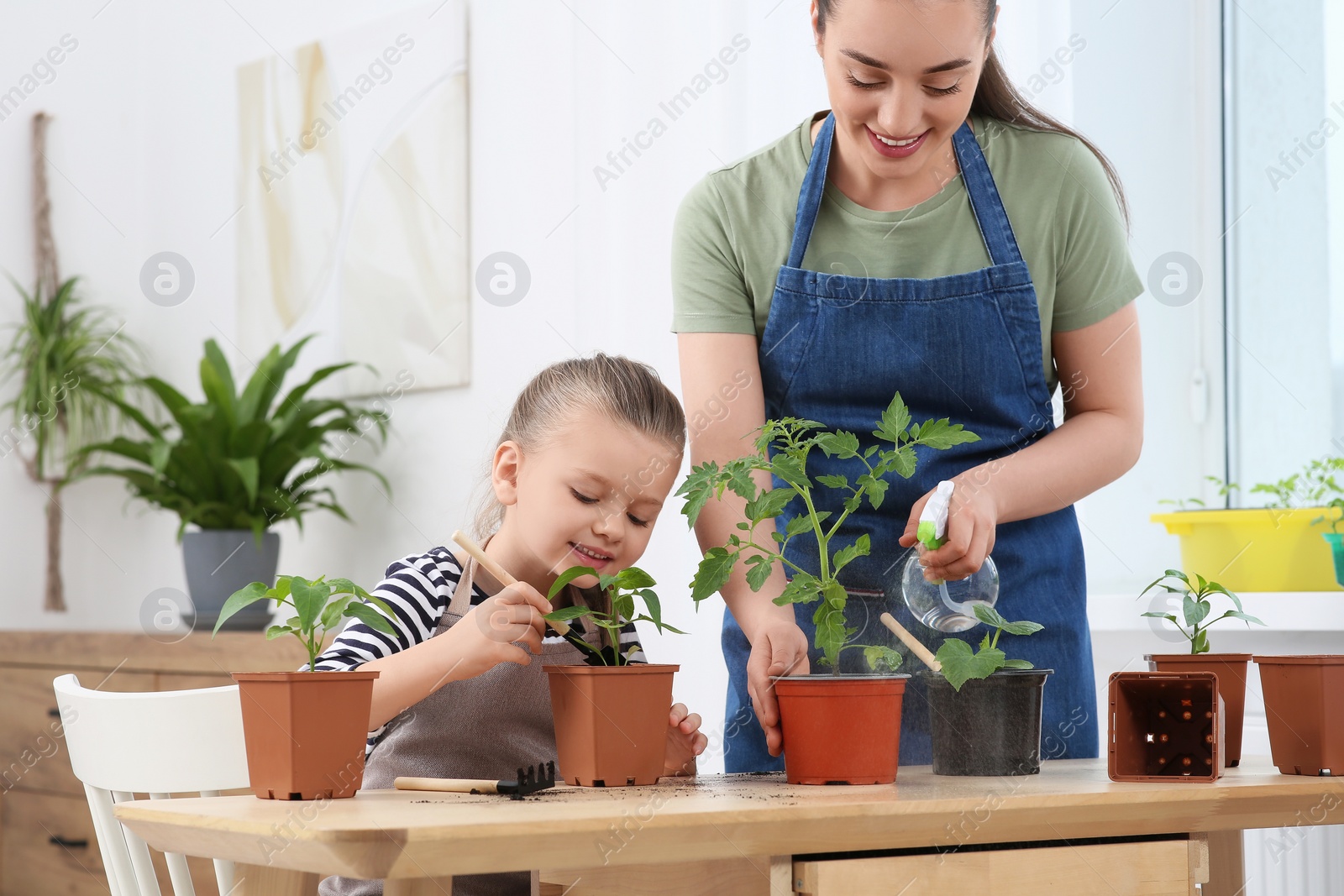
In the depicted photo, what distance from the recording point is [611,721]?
93cm

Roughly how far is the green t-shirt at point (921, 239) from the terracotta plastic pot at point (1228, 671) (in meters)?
0.35

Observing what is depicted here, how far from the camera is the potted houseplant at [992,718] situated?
3.32 feet

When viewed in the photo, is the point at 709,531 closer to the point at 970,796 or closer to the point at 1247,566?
the point at 970,796

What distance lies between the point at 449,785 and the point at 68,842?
8.38 feet

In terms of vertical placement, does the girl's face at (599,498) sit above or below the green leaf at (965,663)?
above

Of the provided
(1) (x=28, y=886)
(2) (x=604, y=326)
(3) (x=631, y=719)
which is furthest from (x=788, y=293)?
(1) (x=28, y=886)

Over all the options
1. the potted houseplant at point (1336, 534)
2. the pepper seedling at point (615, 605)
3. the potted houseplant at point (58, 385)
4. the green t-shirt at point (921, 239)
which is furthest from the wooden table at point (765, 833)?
the potted houseplant at point (58, 385)

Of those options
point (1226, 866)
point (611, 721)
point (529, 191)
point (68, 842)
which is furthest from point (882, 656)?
point (68, 842)

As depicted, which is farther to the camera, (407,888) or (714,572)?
(714,572)

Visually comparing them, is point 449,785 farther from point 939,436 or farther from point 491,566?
point 939,436

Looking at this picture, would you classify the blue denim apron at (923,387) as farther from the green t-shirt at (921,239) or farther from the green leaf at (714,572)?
the green leaf at (714,572)

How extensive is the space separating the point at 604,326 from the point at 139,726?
5.45 ft

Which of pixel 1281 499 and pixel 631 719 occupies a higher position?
pixel 1281 499

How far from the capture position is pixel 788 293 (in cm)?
130
